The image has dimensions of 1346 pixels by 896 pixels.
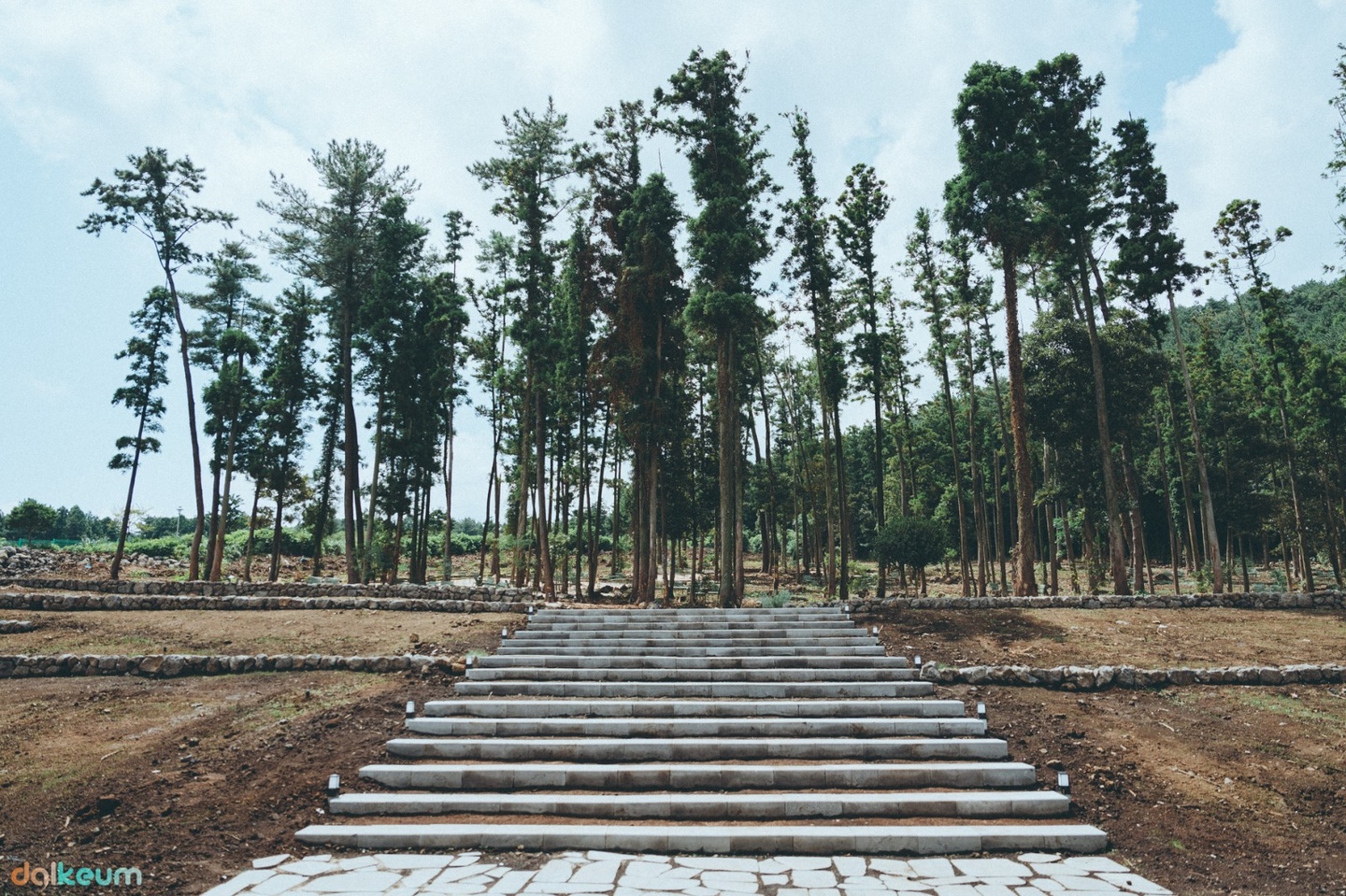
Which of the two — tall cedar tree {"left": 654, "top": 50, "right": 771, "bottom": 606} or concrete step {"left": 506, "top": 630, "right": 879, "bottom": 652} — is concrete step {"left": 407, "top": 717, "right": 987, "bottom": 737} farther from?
tall cedar tree {"left": 654, "top": 50, "right": 771, "bottom": 606}

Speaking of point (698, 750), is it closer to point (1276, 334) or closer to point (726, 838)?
point (726, 838)

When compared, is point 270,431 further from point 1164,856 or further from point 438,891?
point 1164,856

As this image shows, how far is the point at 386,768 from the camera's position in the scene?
6.84 m

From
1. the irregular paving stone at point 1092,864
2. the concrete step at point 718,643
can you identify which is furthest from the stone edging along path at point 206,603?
the irregular paving stone at point 1092,864

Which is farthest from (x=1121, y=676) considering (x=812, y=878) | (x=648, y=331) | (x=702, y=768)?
(x=648, y=331)

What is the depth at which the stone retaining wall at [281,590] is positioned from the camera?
16.2 metres

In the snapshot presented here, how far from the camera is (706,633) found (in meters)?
11.7

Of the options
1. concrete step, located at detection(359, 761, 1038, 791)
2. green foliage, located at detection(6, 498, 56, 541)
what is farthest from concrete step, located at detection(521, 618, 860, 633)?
green foliage, located at detection(6, 498, 56, 541)

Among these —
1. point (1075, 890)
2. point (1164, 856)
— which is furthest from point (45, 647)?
point (1164, 856)

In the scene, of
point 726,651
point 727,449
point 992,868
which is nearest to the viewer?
point 992,868

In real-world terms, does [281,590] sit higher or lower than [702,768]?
higher

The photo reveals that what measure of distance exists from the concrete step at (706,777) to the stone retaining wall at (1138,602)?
271 inches

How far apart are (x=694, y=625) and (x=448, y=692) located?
4545 mm

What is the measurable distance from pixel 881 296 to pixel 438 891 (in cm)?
1889
